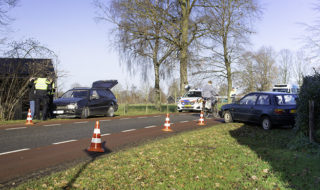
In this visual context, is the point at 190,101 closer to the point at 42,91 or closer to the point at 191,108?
the point at 191,108

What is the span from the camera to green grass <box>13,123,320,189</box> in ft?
16.4

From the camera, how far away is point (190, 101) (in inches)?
981

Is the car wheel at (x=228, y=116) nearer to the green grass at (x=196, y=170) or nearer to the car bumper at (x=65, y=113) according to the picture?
the green grass at (x=196, y=170)

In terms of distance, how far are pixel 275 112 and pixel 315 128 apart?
3.98 m

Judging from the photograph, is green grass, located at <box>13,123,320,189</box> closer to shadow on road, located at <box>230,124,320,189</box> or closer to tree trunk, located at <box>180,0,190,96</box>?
shadow on road, located at <box>230,124,320,189</box>

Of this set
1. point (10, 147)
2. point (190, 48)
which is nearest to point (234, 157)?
point (10, 147)

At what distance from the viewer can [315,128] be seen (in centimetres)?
794

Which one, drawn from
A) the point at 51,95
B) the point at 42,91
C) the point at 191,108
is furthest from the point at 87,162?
the point at 191,108

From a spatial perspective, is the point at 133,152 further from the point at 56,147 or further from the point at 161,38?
the point at 161,38

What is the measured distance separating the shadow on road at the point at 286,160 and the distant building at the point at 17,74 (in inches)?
401

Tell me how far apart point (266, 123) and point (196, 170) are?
23.8ft

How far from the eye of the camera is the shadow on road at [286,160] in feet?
17.0

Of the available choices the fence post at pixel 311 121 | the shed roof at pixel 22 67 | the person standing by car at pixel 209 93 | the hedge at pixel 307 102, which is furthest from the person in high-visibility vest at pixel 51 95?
the fence post at pixel 311 121

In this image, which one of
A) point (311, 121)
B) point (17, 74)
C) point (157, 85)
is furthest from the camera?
point (157, 85)
